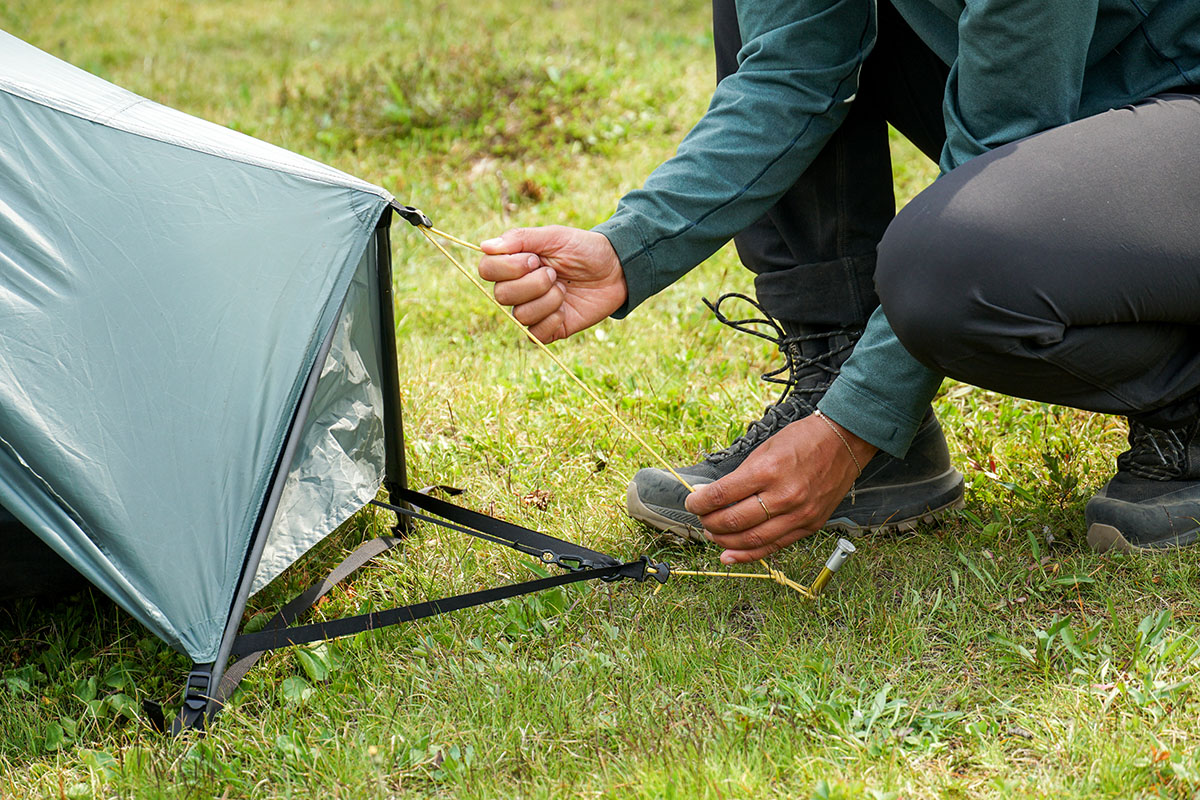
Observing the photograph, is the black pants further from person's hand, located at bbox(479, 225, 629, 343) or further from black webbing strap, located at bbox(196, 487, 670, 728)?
black webbing strap, located at bbox(196, 487, 670, 728)

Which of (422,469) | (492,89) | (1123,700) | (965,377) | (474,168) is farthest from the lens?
(492,89)

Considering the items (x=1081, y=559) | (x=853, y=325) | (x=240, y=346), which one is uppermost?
(x=240, y=346)

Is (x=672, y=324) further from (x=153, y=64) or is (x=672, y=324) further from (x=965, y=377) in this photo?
(x=153, y=64)

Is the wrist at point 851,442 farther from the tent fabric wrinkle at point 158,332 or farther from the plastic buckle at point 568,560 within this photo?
the tent fabric wrinkle at point 158,332

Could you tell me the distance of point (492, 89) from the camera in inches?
172

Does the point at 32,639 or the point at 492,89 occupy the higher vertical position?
the point at 492,89

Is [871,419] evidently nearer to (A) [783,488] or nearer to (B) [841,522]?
(A) [783,488]

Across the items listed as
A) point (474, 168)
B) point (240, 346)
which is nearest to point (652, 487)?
point (240, 346)

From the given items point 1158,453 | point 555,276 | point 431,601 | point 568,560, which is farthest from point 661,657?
point 1158,453

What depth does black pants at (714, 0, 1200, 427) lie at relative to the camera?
53.5 inches

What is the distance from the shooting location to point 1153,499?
1.70 meters

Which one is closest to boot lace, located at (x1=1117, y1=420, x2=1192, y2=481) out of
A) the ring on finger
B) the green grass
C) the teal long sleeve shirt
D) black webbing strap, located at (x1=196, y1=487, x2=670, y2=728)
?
the green grass

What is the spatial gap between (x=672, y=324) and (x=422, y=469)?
2.88ft

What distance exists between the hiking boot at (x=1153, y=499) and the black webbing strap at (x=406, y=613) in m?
0.71
